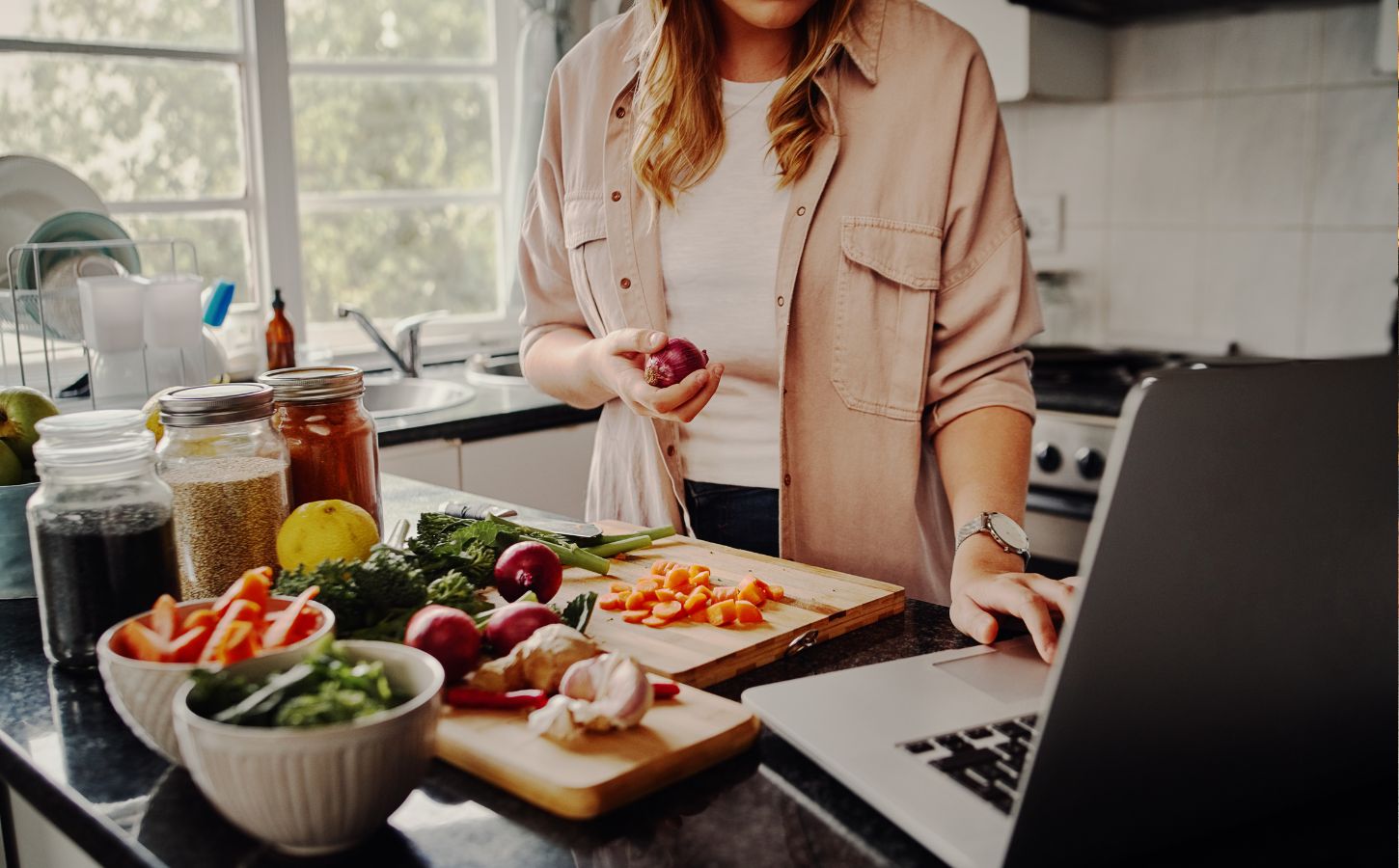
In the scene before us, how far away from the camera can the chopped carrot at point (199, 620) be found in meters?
0.86

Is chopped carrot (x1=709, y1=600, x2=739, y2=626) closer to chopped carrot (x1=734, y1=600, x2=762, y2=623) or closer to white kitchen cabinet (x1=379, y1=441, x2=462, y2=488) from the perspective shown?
chopped carrot (x1=734, y1=600, x2=762, y2=623)

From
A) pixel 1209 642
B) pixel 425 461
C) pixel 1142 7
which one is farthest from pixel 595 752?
pixel 1142 7

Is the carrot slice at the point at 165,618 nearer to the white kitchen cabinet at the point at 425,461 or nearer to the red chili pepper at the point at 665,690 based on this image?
the red chili pepper at the point at 665,690

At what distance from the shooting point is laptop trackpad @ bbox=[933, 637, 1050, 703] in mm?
924

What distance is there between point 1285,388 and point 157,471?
911 millimetres

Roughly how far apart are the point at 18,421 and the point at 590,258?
2.33 feet

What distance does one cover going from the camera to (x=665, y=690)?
909 millimetres

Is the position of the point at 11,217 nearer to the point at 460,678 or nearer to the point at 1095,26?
the point at 460,678

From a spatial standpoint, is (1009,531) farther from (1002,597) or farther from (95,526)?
(95,526)

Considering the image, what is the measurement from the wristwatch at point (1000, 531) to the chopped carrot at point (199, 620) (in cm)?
70

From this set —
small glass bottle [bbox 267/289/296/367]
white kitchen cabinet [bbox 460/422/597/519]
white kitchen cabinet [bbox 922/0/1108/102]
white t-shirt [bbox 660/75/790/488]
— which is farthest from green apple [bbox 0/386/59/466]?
white kitchen cabinet [bbox 922/0/1108/102]

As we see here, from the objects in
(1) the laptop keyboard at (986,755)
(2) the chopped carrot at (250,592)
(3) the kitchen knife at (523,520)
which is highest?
(2) the chopped carrot at (250,592)

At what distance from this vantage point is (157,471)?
1082mm

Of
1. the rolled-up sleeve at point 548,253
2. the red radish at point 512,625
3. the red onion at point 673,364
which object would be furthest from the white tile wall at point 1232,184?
the red radish at point 512,625
